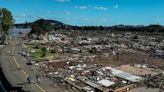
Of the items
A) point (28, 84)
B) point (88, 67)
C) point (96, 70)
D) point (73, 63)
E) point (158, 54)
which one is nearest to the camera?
point (28, 84)

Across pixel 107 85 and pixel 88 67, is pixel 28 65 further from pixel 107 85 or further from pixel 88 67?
pixel 107 85

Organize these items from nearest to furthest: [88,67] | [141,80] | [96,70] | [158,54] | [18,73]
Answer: [141,80] < [18,73] < [96,70] < [88,67] < [158,54]

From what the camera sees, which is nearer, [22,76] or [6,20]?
[22,76]

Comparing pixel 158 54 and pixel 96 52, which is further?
pixel 96 52

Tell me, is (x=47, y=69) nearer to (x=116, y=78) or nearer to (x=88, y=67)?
(x=88, y=67)

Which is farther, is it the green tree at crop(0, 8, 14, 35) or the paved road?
the green tree at crop(0, 8, 14, 35)

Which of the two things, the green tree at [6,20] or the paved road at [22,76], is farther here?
the green tree at [6,20]

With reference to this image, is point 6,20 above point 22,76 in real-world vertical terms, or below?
above

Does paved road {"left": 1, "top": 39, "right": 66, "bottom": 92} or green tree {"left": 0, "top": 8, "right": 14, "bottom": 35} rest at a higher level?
green tree {"left": 0, "top": 8, "right": 14, "bottom": 35}

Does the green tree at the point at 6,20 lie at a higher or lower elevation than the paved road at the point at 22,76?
higher

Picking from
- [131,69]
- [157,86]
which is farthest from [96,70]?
[157,86]
